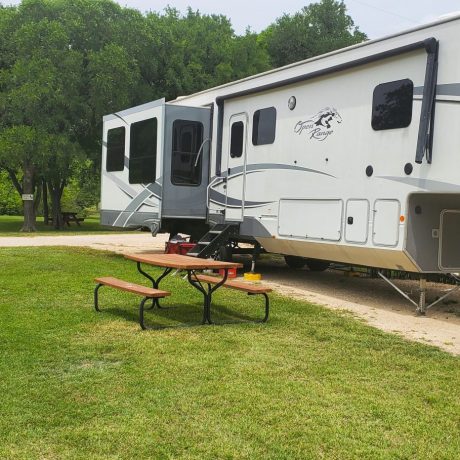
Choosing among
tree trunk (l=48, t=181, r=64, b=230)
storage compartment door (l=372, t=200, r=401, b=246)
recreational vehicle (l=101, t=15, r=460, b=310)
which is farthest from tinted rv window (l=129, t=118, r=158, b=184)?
tree trunk (l=48, t=181, r=64, b=230)

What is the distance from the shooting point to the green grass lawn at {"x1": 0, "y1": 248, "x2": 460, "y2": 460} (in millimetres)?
3545

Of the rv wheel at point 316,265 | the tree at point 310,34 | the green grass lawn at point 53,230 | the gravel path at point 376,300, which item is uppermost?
the tree at point 310,34

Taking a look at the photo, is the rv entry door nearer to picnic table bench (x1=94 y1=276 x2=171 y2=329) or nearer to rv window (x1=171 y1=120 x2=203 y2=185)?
rv window (x1=171 y1=120 x2=203 y2=185)

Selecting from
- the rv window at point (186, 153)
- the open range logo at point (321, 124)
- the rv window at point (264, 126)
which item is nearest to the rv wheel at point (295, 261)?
the rv window at point (186, 153)

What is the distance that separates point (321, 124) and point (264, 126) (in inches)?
55.6

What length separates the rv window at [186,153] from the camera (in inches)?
445

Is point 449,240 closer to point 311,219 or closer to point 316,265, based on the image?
point 311,219

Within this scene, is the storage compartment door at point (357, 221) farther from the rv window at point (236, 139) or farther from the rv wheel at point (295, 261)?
the rv wheel at point (295, 261)

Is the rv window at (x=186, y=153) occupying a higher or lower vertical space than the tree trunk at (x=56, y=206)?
higher

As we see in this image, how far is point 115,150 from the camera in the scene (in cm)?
1314

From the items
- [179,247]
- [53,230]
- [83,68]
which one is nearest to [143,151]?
[179,247]

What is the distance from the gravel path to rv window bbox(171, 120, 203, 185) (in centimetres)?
223

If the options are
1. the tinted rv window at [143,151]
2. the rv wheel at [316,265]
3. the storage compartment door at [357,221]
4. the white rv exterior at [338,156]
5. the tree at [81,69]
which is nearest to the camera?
Answer: the white rv exterior at [338,156]

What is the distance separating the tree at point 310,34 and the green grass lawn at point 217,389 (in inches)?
1060
